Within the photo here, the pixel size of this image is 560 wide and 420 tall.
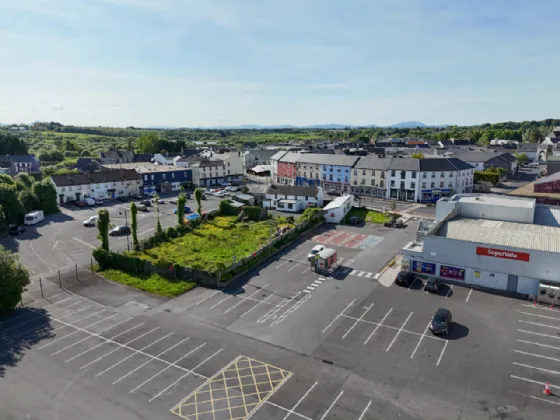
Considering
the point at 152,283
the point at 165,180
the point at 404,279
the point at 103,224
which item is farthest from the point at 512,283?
the point at 165,180

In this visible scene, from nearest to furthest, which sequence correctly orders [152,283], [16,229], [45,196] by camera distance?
1. [152,283]
2. [16,229]
3. [45,196]

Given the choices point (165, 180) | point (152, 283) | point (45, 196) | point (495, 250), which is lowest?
point (152, 283)

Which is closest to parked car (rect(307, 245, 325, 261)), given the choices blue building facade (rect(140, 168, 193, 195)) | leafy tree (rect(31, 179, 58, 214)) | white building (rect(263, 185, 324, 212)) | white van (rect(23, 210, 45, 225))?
white building (rect(263, 185, 324, 212))

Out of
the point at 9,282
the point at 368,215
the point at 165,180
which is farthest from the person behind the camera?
the point at 165,180

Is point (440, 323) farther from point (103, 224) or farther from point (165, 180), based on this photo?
point (165, 180)

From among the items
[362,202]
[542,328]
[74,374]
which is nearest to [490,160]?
[362,202]

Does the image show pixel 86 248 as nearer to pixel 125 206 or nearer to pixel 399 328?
pixel 125 206

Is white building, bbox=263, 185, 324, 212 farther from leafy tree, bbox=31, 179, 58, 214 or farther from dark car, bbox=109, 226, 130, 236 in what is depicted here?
leafy tree, bbox=31, 179, 58, 214
